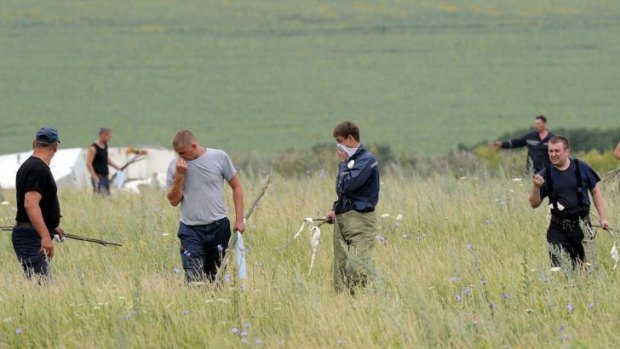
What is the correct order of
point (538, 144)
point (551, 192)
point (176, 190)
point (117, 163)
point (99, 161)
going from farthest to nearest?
point (117, 163) < point (99, 161) < point (538, 144) < point (551, 192) < point (176, 190)

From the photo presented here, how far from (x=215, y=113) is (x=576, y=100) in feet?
42.6

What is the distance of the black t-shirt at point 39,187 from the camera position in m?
9.20

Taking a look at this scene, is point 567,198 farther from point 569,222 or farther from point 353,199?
point 353,199

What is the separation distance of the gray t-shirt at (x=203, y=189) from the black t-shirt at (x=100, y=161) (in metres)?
9.09

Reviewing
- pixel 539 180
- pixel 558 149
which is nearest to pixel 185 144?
pixel 539 180

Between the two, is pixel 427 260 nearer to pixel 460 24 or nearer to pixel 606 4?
pixel 460 24

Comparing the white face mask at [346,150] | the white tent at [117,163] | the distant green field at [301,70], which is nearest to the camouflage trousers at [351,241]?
the white face mask at [346,150]

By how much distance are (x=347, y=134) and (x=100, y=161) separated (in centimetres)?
913

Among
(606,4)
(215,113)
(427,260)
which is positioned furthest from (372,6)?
(427,260)

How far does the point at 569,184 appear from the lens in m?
9.45

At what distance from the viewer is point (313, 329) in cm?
796

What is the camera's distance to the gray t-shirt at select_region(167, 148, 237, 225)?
370 inches

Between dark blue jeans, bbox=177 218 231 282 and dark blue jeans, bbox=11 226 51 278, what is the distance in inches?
38.3

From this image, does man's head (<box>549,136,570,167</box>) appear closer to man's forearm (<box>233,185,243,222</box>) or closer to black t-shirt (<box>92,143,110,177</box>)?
man's forearm (<box>233,185,243,222</box>)
